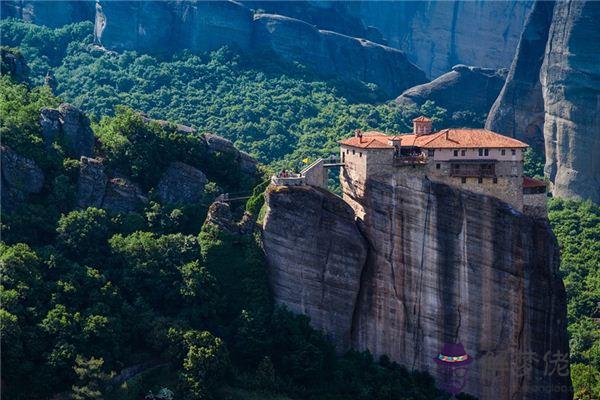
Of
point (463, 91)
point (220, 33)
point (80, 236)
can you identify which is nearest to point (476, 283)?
point (80, 236)

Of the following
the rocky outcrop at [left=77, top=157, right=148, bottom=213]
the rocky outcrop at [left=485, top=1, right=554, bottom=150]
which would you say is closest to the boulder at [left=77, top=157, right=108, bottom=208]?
the rocky outcrop at [left=77, top=157, right=148, bottom=213]

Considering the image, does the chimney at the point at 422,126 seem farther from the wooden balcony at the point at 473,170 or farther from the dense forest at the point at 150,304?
the dense forest at the point at 150,304

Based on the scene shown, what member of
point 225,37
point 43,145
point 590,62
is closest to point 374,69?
point 225,37

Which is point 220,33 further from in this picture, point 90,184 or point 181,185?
point 90,184

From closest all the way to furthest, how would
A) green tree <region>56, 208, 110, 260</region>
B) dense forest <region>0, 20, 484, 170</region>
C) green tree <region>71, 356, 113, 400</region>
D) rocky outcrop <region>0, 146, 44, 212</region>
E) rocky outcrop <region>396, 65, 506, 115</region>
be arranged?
green tree <region>71, 356, 113, 400</region>, green tree <region>56, 208, 110, 260</region>, rocky outcrop <region>0, 146, 44, 212</region>, dense forest <region>0, 20, 484, 170</region>, rocky outcrop <region>396, 65, 506, 115</region>

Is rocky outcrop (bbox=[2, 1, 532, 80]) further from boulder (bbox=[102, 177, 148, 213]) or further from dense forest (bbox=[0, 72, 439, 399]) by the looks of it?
boulder (bbox=[102, 177, 148, 213])

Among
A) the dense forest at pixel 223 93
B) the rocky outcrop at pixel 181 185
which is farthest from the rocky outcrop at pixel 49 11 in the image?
the rocky outcrop at pixel 181 185
